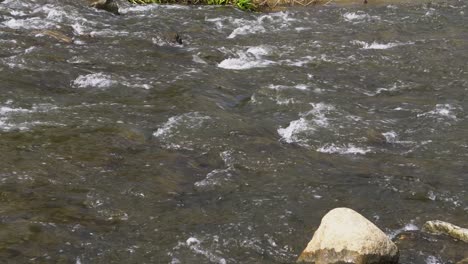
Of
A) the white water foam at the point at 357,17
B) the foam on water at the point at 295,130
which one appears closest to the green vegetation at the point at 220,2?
the white water foam at the point at 357,17

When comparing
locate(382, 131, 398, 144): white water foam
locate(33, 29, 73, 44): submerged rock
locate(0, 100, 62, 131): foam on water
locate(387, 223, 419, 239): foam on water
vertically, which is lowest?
locate(33, 29, 73, 44): submerged rock

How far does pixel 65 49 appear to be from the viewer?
1369 cm

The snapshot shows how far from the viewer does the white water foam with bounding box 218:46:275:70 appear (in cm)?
1352

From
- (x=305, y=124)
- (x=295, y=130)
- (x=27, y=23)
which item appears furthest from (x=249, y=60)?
(x=27, y=23)

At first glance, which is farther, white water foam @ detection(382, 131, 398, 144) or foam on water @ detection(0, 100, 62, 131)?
white water foam @ detection(382, 131, 398, 144)

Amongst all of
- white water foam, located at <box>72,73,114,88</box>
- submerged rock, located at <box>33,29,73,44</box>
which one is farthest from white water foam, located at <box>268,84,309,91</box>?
submerged rock, located at <box>33,29,73,44</box>

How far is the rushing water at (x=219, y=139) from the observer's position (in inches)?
280

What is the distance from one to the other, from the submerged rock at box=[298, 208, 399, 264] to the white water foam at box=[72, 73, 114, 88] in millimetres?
6336

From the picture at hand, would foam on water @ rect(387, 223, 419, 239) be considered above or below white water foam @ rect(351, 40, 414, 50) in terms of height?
above

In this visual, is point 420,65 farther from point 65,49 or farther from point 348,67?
point 65,49

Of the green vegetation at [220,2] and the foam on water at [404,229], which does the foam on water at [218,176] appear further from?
the green vegetation at [220,2]

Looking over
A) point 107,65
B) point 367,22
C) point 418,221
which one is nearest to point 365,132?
point 418,221

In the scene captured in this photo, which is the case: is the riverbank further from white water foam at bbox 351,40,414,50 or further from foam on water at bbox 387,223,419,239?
Answer: foam on water at bbox 387,223,419,239

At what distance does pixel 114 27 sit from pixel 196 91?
531cm
